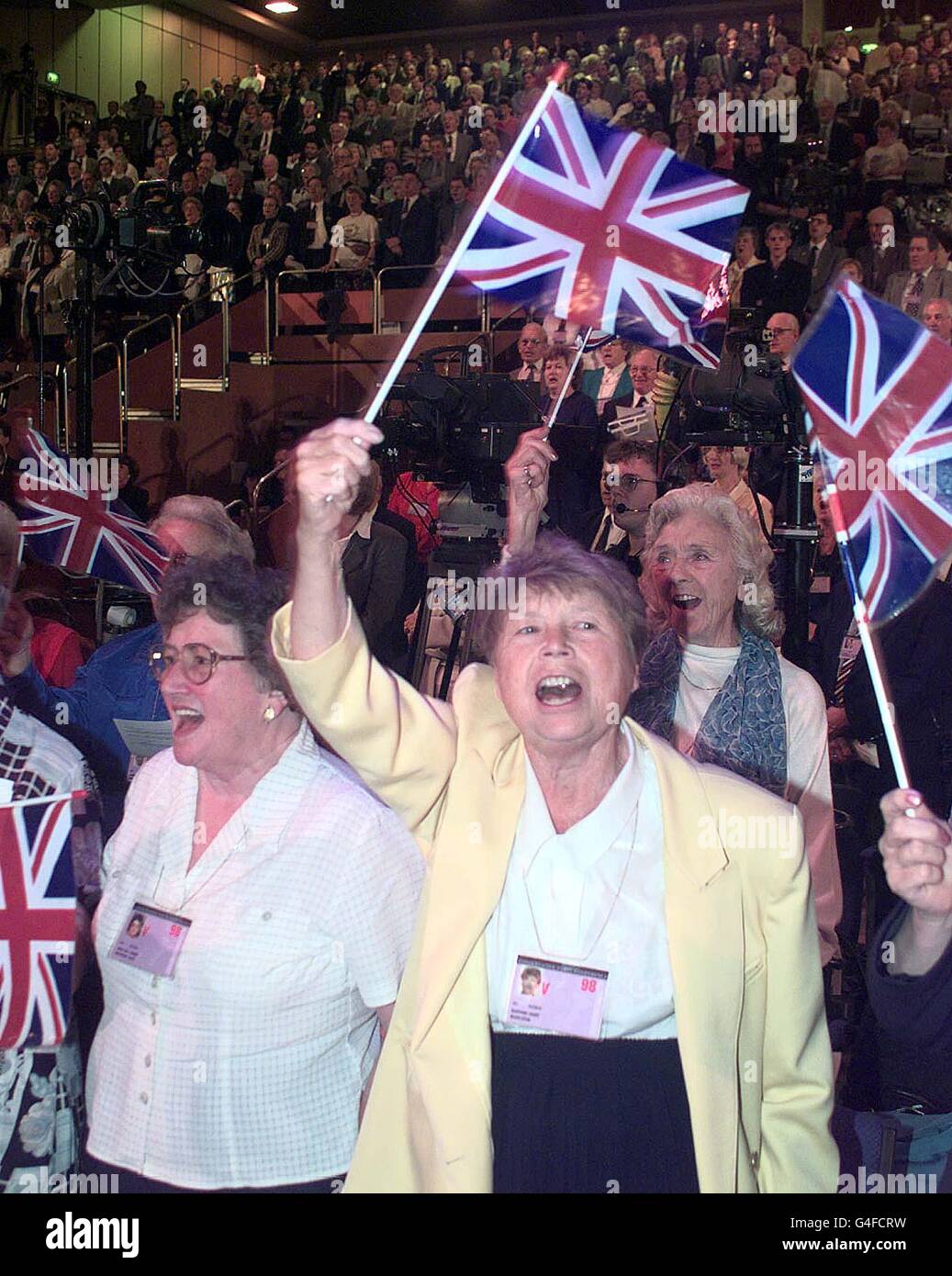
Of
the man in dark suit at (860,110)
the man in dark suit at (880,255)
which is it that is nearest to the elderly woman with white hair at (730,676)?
the man in dark suit at (880,255)

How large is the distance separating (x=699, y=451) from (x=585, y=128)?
225 cm

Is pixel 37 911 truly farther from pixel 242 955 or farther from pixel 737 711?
pixel 737 711

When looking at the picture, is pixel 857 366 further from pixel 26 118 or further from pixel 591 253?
pixel 26 118

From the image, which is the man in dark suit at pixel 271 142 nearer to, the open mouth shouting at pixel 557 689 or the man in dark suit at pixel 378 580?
the man in dark suit at pixel 378 580

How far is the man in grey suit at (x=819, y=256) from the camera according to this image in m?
7.61

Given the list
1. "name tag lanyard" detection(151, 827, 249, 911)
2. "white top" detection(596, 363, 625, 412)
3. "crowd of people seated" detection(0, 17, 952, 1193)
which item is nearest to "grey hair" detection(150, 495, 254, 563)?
"crowd of people seated" detection(0, 17, 952, 1193)

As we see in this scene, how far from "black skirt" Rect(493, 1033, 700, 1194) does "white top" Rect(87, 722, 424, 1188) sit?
10.9 inches

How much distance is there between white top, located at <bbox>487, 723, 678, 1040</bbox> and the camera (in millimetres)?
1739

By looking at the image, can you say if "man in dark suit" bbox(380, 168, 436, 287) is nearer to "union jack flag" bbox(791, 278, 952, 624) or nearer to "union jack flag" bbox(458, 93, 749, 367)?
"union jack flag" bbox(458, 93, 749, 367)

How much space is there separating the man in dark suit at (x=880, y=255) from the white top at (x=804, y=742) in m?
4.92

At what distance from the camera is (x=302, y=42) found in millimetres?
18516

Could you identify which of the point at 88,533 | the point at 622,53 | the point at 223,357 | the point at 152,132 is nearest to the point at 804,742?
the point at 88,533

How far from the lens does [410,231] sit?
954 cm

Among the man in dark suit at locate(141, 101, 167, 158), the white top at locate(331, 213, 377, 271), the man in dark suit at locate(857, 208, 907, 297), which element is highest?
the man in dark suit at locate(141, 101, 167, 158)
